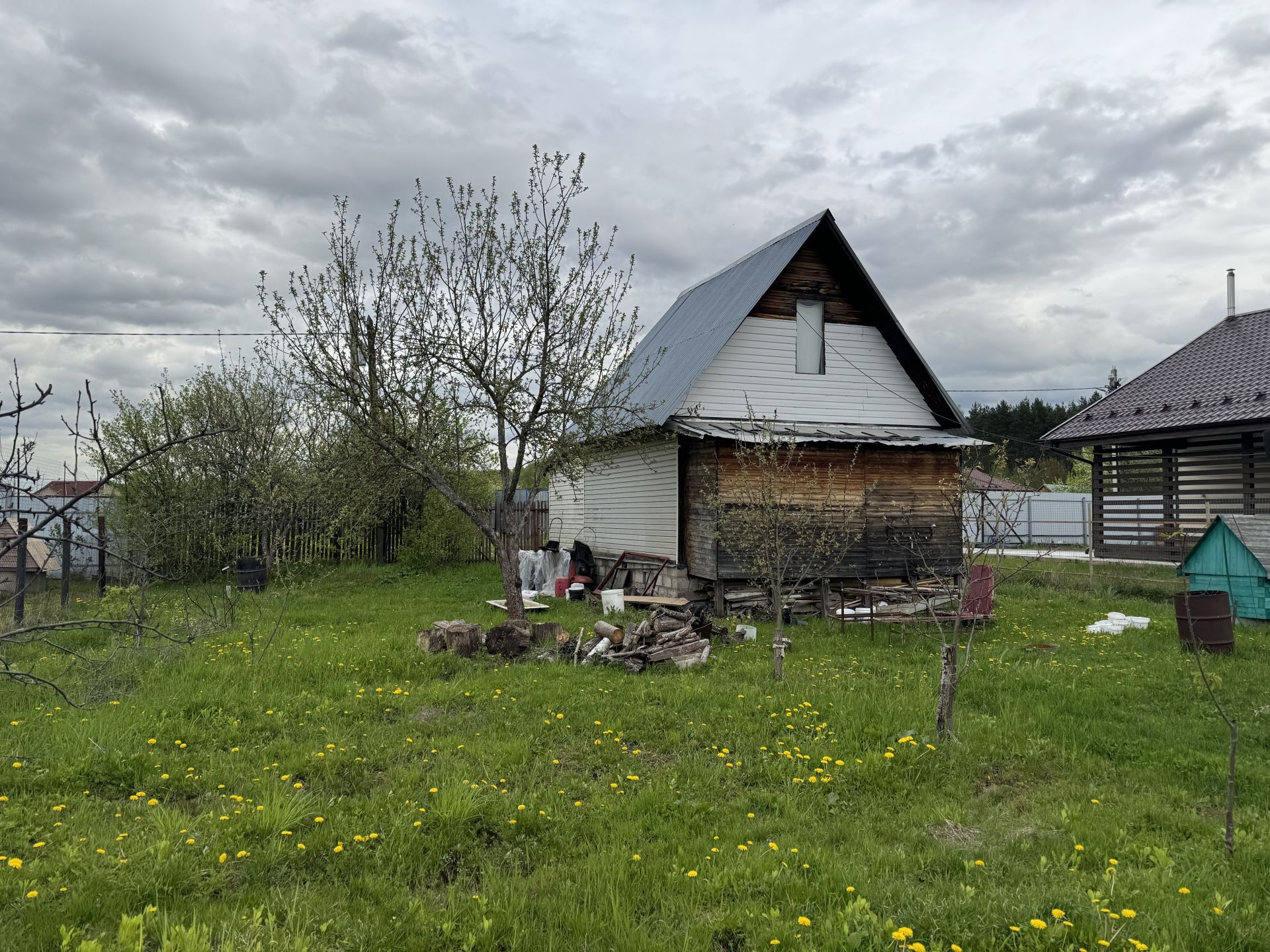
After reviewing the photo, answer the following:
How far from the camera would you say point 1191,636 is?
9.85 meters

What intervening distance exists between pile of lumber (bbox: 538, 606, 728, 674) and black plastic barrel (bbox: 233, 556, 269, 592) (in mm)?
9770

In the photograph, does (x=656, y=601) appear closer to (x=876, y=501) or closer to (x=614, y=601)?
(x=614, y=601)

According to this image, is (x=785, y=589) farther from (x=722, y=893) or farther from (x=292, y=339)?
(x=722, y=893)

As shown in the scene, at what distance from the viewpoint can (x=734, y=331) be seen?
13938 mm

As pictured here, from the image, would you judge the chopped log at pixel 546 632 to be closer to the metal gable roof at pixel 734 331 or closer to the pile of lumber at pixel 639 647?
the pile of lumber at pixel 639 647

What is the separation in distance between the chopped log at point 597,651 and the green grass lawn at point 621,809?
1.53ft

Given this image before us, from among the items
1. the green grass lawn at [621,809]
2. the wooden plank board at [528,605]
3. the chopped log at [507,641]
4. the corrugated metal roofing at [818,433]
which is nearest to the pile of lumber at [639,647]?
the chopped log at [507,641]

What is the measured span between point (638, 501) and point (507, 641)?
22.9 feet

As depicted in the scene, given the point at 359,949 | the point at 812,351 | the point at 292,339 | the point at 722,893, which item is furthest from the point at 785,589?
the point at 359,949

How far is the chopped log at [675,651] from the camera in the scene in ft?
30.2

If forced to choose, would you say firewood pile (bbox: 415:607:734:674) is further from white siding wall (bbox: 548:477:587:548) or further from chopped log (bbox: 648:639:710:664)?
white siding wall (bbox: 548:477:587:548)

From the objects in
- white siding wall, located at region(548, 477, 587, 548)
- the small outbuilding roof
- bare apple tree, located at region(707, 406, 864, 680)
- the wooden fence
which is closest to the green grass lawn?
bare apple tree, located at region(707, 406, 864, 680)

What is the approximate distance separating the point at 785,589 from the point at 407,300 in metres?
7.43

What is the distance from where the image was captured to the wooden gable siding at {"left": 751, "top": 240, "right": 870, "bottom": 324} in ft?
48.2
